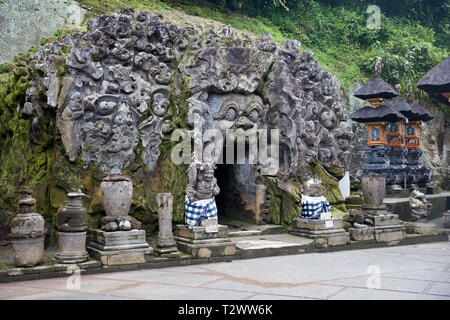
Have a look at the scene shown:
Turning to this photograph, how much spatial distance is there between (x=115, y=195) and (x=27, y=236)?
1682 millimetres

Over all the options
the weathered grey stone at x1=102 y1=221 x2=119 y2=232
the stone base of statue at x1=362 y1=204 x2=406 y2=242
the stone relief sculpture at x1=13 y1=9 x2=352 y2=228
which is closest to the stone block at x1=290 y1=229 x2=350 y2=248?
the stone base of statue at x1=362 y1=204 x2=406 y2=242

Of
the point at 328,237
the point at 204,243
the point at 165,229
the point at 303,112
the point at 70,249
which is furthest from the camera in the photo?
the point at 303,112

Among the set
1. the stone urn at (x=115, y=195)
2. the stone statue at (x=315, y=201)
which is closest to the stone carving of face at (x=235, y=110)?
the stone statue at (x=315, y=201)

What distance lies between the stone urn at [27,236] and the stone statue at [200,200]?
2721 mm

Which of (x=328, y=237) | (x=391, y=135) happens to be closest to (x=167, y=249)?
(x=328, y=237)

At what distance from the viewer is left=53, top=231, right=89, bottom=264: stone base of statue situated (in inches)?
302

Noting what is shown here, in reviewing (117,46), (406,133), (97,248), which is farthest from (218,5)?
(97,248)

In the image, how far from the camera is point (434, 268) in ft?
26.2

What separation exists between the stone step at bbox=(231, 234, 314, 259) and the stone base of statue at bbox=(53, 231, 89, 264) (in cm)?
306

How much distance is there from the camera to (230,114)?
11.5 m

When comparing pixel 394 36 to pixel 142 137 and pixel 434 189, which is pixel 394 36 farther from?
pixel 142 137

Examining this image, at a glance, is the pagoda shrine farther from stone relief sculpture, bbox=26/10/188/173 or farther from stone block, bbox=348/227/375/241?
stone relief sculpture, bbox=26/10/188/173

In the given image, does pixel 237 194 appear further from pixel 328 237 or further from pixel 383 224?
pixel 383 224

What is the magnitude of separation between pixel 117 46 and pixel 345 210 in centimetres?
743
